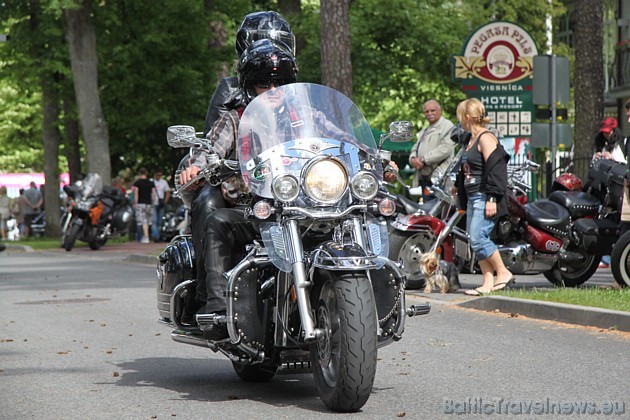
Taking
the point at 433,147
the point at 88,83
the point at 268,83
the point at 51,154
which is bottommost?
the point at 433,147

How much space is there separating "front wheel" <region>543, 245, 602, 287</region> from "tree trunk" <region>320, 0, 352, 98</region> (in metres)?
7.04

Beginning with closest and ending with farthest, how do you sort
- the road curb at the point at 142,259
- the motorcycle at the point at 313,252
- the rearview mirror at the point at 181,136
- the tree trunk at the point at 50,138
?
the motorcycle at the point at 313,252 → the rearview mirror at the point at 181,136 → the road curb at the point at 142,259 → the tree trunk at the point at 50,138

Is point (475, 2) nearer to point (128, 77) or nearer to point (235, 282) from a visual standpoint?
point (128, 77)

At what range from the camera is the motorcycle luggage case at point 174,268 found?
7.50 metres

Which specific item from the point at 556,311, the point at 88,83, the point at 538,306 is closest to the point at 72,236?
the point at 88,83

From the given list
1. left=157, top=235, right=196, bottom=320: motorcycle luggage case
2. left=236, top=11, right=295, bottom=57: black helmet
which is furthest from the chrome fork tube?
left=236, top=11, right=295, bottom=57: black helmet

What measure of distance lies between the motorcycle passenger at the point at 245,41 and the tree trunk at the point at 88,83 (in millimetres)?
23420

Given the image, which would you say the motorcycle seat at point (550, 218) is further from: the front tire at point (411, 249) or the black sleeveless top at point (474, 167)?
the front tire at point (411, 249)

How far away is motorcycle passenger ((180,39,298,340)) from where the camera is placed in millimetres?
6953

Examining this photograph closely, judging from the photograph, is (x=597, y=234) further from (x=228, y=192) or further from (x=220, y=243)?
(x=220, y=243)

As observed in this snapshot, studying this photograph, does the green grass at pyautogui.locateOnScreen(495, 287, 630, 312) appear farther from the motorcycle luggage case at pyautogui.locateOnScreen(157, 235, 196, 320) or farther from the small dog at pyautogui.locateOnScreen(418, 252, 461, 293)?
the motorcycle luggage case at pyautogui.locateOnScreen(157, 235, 196, 320)

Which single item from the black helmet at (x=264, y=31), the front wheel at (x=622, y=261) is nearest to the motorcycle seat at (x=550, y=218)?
the front wheel at (x=622, y=261)

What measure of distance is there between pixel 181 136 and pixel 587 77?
13.7 m

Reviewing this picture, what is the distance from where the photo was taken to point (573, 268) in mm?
13609
